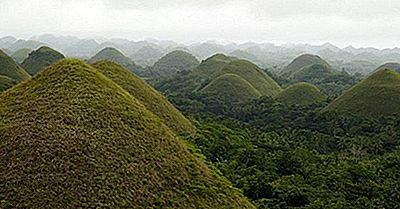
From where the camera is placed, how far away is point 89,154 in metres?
13.9

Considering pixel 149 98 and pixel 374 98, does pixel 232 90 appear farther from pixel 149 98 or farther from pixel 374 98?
pixel 149 98

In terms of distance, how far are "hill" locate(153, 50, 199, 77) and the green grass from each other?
4317cm

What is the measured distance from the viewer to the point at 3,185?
41.1 feet

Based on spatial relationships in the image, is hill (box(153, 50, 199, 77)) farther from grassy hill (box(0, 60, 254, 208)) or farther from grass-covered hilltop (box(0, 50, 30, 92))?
grassy hill (box(0, 60, 254, 208))

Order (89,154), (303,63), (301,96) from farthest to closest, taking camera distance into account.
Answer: (303,63)
(301,96)
(89,154)

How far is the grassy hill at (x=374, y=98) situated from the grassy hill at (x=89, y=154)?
2646 centimetres

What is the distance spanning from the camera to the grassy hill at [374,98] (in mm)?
A: 39312

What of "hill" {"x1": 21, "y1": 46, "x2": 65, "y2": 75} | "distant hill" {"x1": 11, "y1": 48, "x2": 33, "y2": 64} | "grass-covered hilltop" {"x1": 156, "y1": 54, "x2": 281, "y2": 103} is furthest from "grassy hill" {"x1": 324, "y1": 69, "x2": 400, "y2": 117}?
"distant hill" {"x1": 11, "y1": 48, "x2": 33, "y2": 64}

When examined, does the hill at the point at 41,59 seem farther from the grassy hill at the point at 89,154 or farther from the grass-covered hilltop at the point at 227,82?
the grassy hill at the point at 89,154

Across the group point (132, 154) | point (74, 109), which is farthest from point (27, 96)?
point (132, 154)

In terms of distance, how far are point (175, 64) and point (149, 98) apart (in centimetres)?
8313

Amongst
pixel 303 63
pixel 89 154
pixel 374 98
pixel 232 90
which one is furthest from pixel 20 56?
pixel 89 154

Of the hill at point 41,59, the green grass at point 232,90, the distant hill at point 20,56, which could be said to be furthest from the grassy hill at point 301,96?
the distant hill at point 20,56

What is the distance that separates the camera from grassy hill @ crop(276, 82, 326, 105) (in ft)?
168
